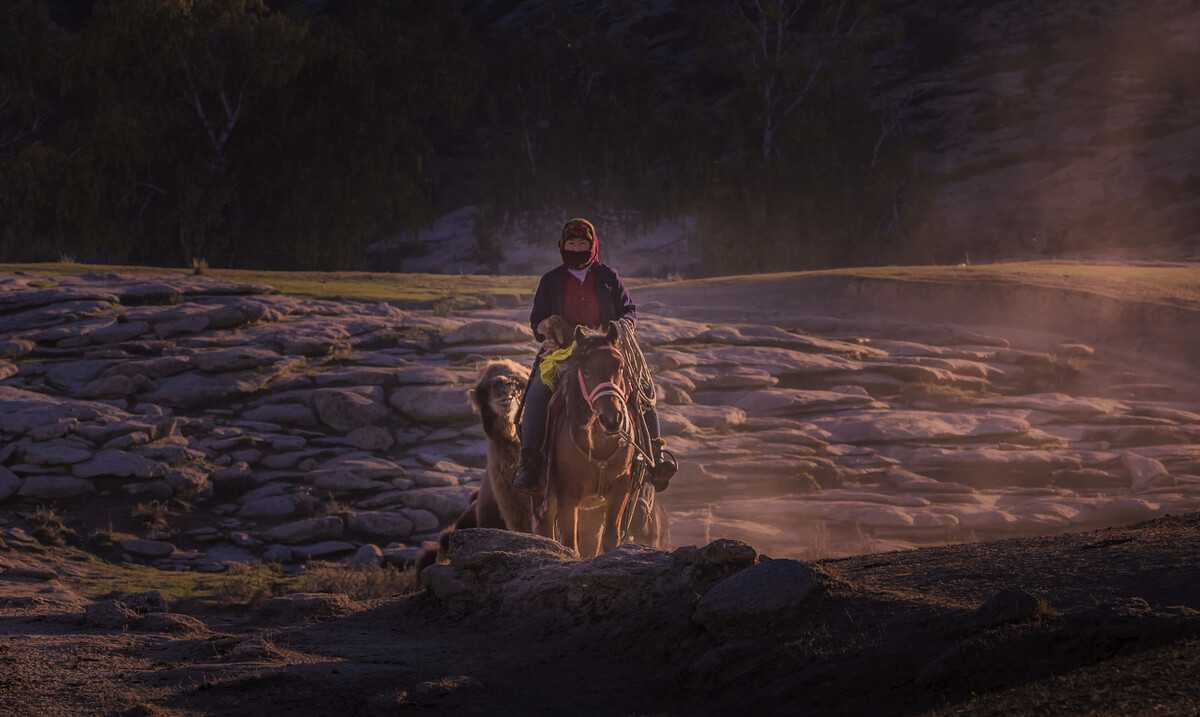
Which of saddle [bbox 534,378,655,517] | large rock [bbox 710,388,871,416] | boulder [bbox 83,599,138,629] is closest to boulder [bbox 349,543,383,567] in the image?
saddle [bbox 534,378,655,517]

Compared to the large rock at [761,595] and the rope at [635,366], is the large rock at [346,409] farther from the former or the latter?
the large rock at [761,595]

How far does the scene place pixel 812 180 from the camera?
5131 cm

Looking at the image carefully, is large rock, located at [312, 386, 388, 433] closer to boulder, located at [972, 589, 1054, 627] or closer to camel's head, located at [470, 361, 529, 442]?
camel's head, located at [470, 361, 529, 442]

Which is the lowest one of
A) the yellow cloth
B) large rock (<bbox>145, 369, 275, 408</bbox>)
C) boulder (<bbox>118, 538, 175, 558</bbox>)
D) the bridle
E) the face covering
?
boulder (<bbox>118, 538, 175, 558</bbox>)

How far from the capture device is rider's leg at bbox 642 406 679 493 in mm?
11992

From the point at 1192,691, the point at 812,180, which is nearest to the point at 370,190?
the point at 812,180

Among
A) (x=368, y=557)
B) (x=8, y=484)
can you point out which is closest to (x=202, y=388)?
(x=8, y=484)

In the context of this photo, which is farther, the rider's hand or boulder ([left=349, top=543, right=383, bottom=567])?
boulder ([left=349, top=543, right=383, bottom=567])

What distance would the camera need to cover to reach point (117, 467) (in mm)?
17969

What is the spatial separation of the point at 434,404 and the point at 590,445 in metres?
9.45

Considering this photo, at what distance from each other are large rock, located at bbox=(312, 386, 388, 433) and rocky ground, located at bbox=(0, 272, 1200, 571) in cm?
3

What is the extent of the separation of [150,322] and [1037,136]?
36.2 m

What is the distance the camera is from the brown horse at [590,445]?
1101 centimetres

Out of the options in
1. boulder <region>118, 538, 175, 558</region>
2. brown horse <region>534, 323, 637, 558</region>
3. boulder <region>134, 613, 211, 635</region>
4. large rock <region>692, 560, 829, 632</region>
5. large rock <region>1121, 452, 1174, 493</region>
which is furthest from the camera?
large rock <region>1121, 452, 1174, 493</region>
